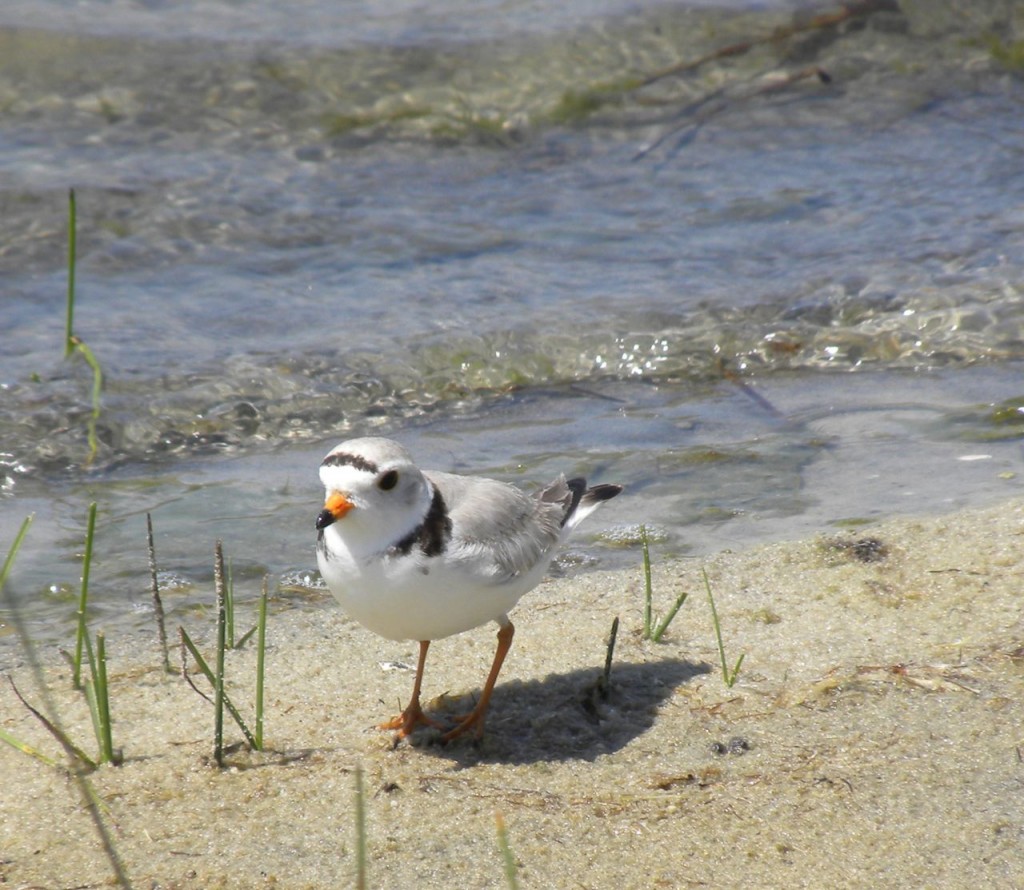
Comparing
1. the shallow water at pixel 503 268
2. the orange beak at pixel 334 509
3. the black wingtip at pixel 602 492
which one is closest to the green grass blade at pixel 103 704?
the orange beak at pixel 334 509

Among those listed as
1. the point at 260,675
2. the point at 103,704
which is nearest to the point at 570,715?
the point at 260,675

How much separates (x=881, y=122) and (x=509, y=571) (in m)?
8.92

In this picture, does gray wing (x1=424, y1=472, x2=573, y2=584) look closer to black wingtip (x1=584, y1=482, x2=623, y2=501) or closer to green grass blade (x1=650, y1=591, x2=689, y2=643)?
black wingtip (x1=584, y1=482, x2=623, y2=501)

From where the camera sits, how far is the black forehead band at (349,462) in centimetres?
363

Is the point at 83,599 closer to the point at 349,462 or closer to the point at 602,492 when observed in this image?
the point at 349,462

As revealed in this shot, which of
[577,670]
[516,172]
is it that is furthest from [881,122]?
[577,670]

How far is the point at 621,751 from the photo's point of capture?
12.1ft

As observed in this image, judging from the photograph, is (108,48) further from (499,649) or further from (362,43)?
(499,649)

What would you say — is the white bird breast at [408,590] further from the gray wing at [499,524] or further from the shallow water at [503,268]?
the shallow water at [503,268]

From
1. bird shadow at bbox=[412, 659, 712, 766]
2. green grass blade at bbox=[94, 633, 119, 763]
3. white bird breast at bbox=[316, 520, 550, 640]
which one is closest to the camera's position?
green grass blade at bbox=[94, 633, 119, 763]

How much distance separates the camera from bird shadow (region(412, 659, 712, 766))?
3773 millimetres

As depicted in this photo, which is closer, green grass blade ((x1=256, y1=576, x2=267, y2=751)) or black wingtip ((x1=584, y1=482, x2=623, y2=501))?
green grass blade ((x1=256, y1=576, x2=267, y2=751))

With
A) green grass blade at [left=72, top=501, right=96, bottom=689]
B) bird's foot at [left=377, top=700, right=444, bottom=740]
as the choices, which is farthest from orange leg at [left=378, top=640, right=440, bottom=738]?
green grass blade at [left=72, top=501, right=96, bottom=689]

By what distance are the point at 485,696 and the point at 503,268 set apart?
200 inches
